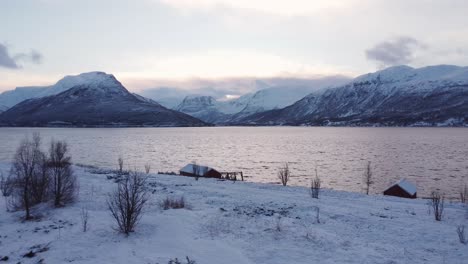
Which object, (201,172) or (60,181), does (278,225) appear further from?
(201,172)

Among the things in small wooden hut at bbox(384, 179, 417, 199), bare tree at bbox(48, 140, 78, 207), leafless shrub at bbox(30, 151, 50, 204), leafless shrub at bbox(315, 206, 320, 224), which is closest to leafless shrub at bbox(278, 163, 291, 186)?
small wooden hut at bbox(384, 179, 417, 199)

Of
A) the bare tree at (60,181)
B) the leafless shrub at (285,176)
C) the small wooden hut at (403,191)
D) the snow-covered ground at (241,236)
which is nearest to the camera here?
the snow-covered ground at (241,236)

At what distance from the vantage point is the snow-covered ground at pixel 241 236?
466 inches

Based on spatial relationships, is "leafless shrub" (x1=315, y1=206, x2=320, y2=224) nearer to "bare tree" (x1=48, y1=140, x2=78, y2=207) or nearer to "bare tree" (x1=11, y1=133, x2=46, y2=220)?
"bare tree" (x1=48, y1=140, x2=78, y2=207)

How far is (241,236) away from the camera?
547 inches

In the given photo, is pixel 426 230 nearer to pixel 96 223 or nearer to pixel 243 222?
pixel 243 222

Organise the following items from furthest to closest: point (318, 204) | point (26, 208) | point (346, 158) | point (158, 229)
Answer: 1. point (346, 158)
2. point (318, 204)
3. point (26, 208)
4. point (158, 229)

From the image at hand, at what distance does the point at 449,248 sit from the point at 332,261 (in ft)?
15.9

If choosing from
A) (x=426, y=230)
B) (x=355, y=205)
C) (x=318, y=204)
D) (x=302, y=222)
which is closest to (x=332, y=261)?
(x=302, y=222)

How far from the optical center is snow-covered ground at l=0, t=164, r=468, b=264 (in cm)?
1184

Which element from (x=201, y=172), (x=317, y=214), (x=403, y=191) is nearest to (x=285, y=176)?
(x=201, y=172)

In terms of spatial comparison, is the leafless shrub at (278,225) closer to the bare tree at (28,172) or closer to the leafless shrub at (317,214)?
the leafless shrub at (317,214)

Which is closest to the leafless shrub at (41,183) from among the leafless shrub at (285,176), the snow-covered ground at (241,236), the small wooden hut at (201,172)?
the snow-covered ground at (241,236)

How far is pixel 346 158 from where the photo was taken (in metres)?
74.1
